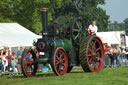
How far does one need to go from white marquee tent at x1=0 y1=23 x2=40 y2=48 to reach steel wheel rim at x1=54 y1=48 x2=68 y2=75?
10.9 metres

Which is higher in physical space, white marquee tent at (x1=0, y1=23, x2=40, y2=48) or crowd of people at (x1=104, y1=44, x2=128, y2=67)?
white marquee tent at (x1=0, y1=23, x2=40, y2=48)

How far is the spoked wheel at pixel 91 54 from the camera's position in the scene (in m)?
15.4

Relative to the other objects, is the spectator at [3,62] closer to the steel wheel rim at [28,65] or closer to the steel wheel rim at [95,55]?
the steel wheel rim at [28,65]

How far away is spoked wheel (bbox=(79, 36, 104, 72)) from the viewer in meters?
15.4

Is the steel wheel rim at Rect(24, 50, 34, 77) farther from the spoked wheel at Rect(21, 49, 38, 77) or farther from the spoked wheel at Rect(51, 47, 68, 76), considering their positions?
the spoked wheel at Rect(51, 47, 68, 76)

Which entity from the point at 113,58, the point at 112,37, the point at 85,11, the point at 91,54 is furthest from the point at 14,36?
the point at 85,11

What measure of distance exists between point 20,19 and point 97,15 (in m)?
28.1

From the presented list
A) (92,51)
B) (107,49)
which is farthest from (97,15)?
(92,51)

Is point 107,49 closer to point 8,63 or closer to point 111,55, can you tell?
point 111,55

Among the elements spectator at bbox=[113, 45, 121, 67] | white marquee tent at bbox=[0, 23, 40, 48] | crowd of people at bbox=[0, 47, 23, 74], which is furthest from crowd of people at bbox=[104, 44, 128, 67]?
crowd of people at bbox=[0, 47, 23, 74]

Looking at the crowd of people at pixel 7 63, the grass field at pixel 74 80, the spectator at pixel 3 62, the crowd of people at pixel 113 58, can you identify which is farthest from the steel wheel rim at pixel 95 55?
the crowd of people at pixel 113 58

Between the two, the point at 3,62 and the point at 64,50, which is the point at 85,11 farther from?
the point at 64,50

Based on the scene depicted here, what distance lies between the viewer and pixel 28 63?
14.8m

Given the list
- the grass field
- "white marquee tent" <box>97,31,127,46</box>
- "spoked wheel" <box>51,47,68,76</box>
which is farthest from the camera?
"white marquee tent" <box>97,31,127,46</box>
